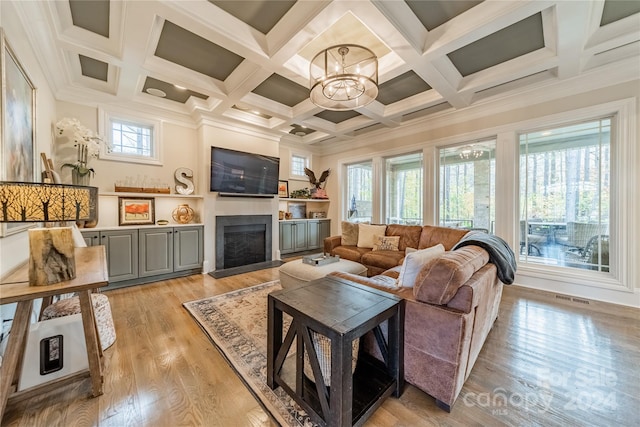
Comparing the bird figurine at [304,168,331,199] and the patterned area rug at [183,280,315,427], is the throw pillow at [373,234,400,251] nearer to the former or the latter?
the patterned area rug at [183,280,315,427]

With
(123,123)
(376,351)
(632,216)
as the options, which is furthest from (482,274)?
(123,123)

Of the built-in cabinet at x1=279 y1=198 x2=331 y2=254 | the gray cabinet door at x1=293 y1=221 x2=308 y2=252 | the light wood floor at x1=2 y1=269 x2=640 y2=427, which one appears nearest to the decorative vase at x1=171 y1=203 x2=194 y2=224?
the built-in cabinet at x1=279 y1=198 x2=331 y2=254

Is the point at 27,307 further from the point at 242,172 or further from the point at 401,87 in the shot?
the point at 401,87

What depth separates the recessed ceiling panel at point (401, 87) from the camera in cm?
326

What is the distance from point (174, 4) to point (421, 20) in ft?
7.21

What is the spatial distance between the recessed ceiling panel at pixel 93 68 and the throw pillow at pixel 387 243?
176 inches

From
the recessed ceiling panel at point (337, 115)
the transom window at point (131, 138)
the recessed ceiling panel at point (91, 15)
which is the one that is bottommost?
the transom window at point (131, 138)

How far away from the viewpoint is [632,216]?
2797mm

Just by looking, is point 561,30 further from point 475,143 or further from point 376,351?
point 376,351

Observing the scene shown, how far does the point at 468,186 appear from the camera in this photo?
13.6 ft

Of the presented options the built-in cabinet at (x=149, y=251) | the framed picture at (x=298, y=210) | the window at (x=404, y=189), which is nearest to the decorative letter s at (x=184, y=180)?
the built-in cabinet at (x=149, y=251)

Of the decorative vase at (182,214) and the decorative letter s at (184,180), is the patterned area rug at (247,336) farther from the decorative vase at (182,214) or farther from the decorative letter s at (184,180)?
the decorative letter s at (184,180)

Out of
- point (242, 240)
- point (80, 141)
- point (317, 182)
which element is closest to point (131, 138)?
point (80, 141)

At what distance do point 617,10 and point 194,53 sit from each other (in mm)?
4196
